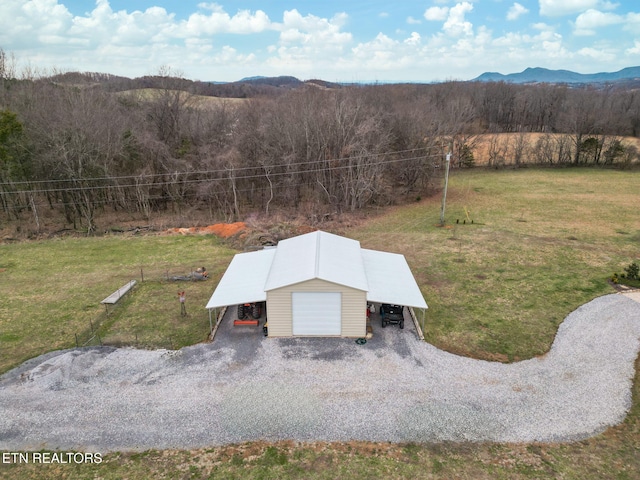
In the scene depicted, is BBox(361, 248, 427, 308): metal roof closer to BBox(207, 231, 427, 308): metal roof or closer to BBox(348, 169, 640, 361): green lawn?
BBox(207, 231, 427, 308): metal roof

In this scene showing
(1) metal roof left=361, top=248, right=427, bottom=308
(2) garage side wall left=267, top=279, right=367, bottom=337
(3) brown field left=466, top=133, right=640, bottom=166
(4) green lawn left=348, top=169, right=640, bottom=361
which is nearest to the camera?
(2) garage side wall left=267, top=279, right=367, bottom=337

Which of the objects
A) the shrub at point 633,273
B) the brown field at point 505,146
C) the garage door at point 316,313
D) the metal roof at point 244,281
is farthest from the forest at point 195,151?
the shrub at point 633,273

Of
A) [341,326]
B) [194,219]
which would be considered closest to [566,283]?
[341,326]

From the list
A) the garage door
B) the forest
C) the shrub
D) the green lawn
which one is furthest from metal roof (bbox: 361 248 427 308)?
the forest

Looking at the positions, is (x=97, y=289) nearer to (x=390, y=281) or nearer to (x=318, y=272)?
(x=318, y=272)

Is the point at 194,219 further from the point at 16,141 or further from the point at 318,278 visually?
the point at 318,278

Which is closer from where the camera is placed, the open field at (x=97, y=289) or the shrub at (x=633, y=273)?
the open field at (x=97, y=289)

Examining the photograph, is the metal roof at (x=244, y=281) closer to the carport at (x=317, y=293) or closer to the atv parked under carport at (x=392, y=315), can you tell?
the carport at (x=317, y=293)
